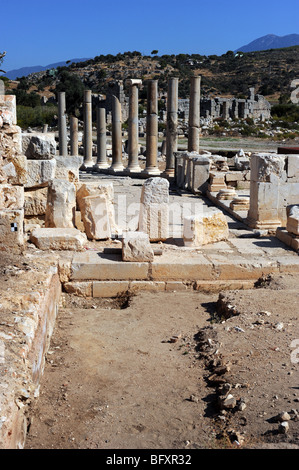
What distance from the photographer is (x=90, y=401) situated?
484cm

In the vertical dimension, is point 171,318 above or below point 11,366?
below

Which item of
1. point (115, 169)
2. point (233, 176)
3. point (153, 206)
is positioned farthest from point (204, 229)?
point (115, 169)

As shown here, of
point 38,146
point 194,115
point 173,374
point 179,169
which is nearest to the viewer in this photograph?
point 173,374

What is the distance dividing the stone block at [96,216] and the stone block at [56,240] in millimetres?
593

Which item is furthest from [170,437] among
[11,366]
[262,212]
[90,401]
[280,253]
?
[262,212]

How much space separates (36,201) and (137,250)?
2600mm

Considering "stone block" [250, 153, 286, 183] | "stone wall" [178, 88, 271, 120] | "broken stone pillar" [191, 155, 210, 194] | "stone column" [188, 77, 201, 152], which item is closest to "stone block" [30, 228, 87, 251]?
"stone block" [250, 153, 286, 183]

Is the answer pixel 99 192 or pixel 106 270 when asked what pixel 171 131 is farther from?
pixel 106 270

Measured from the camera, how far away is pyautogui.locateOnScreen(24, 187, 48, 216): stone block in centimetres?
944

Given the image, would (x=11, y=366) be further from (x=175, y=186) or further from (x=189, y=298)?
(x=175, y=186)

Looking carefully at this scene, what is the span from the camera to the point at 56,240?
8320 millimetres

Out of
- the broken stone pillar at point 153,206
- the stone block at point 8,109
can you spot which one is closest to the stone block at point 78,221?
the broken stone pillar at point 153,206

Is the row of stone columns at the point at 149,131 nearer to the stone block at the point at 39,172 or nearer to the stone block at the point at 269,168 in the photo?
the stone block at the point at 269,168

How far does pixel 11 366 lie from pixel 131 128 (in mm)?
18222
